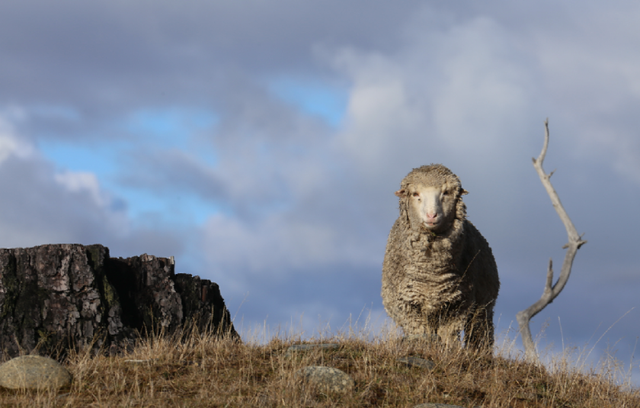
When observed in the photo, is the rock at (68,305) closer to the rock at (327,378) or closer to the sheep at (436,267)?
the rock at (327,378)

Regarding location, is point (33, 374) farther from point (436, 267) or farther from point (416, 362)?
point (436, 267)

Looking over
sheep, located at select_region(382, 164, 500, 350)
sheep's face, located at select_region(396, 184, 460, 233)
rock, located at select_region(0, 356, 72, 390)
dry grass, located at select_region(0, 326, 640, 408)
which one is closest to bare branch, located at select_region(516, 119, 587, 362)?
sheep, located at select_region(382, 164, 500, 350)

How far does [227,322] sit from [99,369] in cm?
259

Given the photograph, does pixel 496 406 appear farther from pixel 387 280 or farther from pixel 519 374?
pixel 387 280

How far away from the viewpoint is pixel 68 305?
765 cm

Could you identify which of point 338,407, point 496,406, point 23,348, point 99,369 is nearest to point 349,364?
point 338,407

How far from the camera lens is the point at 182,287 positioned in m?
8.43

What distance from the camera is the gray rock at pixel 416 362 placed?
663 centimetres

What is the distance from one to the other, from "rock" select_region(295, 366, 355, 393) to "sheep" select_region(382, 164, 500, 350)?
6.60ft

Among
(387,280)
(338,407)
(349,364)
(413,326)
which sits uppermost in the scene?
(387,280)

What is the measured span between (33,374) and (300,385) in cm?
275

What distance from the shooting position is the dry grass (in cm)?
564

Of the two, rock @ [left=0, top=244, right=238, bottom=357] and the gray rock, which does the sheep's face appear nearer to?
the gray rock

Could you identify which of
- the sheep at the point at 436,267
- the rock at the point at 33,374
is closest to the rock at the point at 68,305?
the rock at the point at 33,374
